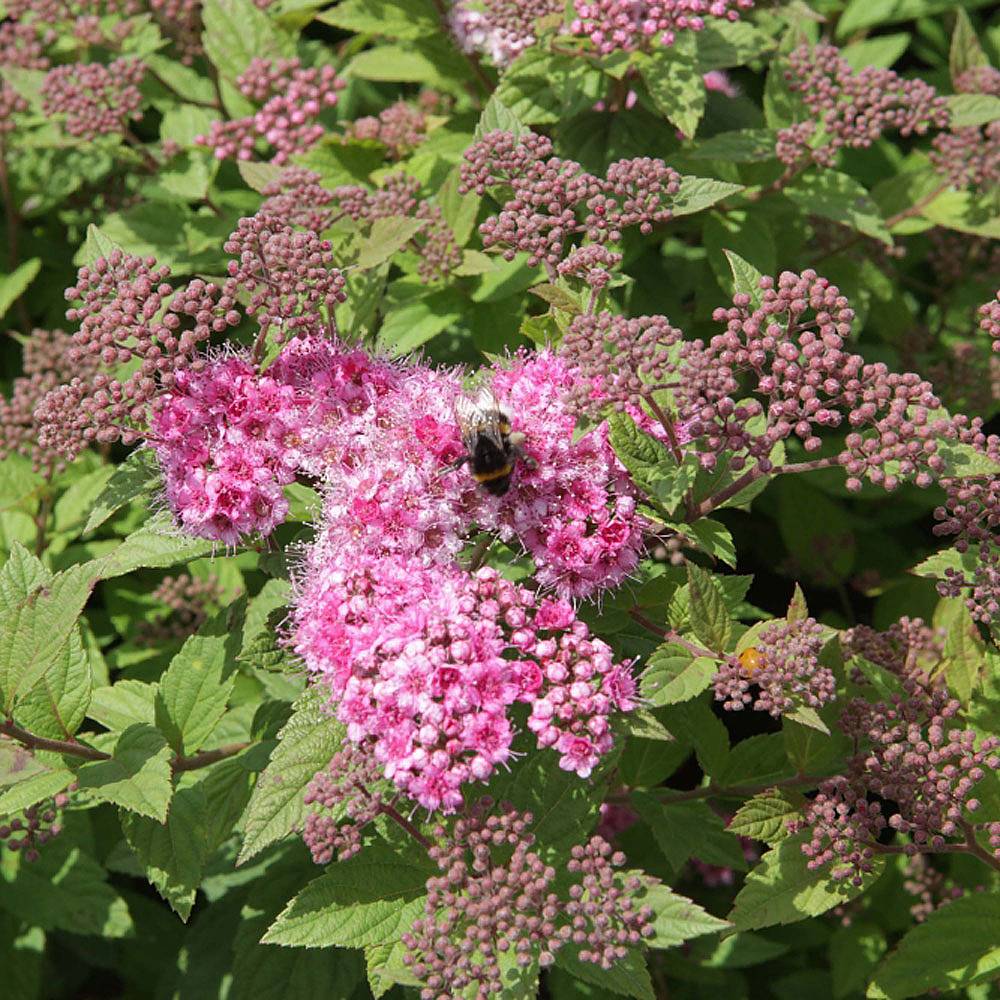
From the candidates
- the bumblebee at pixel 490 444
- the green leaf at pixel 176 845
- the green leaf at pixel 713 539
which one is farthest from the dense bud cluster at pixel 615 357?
the green leaf at pixel 176 845

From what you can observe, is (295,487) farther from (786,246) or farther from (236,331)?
(786,246)

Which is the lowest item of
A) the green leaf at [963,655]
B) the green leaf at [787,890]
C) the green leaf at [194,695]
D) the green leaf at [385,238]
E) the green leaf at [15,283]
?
the green leaf at [787,890]

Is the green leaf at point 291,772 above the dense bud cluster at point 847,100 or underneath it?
underneath

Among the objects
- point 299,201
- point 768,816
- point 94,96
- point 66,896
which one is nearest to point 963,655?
point 768,816

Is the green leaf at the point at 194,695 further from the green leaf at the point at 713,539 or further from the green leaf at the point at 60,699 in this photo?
the green leaf at the point at 713,539

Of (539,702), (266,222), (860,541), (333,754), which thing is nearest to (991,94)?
(860,541)

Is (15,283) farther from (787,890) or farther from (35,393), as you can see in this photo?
(787,890)
